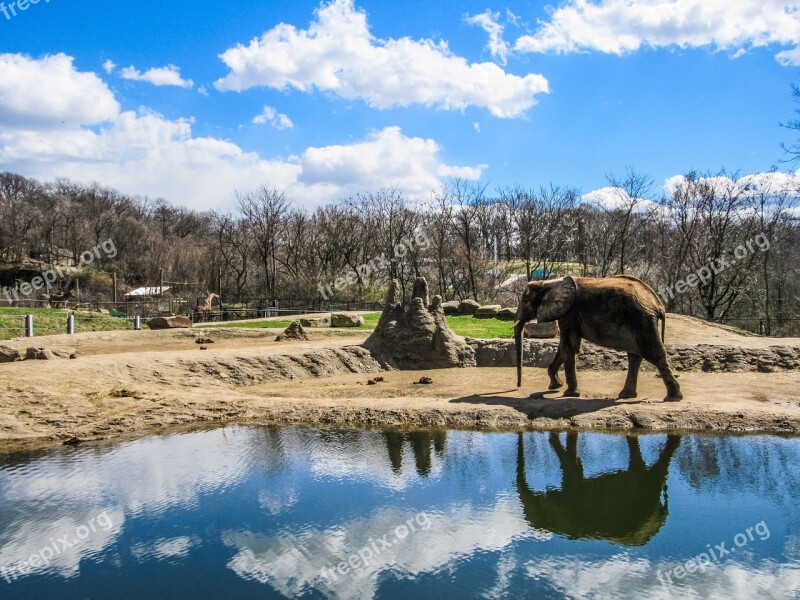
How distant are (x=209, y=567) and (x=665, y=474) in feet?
21.3

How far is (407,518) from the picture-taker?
7547mm

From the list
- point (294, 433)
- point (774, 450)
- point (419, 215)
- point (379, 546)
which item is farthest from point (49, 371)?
point (419, 215)

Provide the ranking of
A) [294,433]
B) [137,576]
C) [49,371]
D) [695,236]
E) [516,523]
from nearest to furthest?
[137,576], [516,523], [294,433], [49,371], [695,236]

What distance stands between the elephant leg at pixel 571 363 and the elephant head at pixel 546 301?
58cm

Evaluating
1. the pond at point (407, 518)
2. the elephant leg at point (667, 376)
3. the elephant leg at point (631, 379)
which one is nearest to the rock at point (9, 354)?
the pond at point (407, 518)

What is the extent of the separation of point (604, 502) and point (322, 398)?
691 cm

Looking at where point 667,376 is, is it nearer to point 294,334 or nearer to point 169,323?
point 294,334

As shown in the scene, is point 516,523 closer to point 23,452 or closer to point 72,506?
point 72,506

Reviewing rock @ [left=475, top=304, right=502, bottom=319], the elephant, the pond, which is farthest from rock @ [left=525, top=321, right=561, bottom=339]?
the pond

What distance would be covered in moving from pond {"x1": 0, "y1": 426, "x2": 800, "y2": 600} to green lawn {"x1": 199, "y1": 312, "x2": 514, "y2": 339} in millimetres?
12617

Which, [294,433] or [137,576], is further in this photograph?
[294,433]

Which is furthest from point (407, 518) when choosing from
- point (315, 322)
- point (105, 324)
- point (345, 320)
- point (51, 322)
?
point (51, 322)

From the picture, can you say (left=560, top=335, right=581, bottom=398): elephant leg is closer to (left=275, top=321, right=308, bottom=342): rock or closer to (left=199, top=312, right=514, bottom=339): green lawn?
(left=199, top=312, right=514, bottom=339): green lawn

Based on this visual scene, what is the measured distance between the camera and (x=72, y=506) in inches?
322
